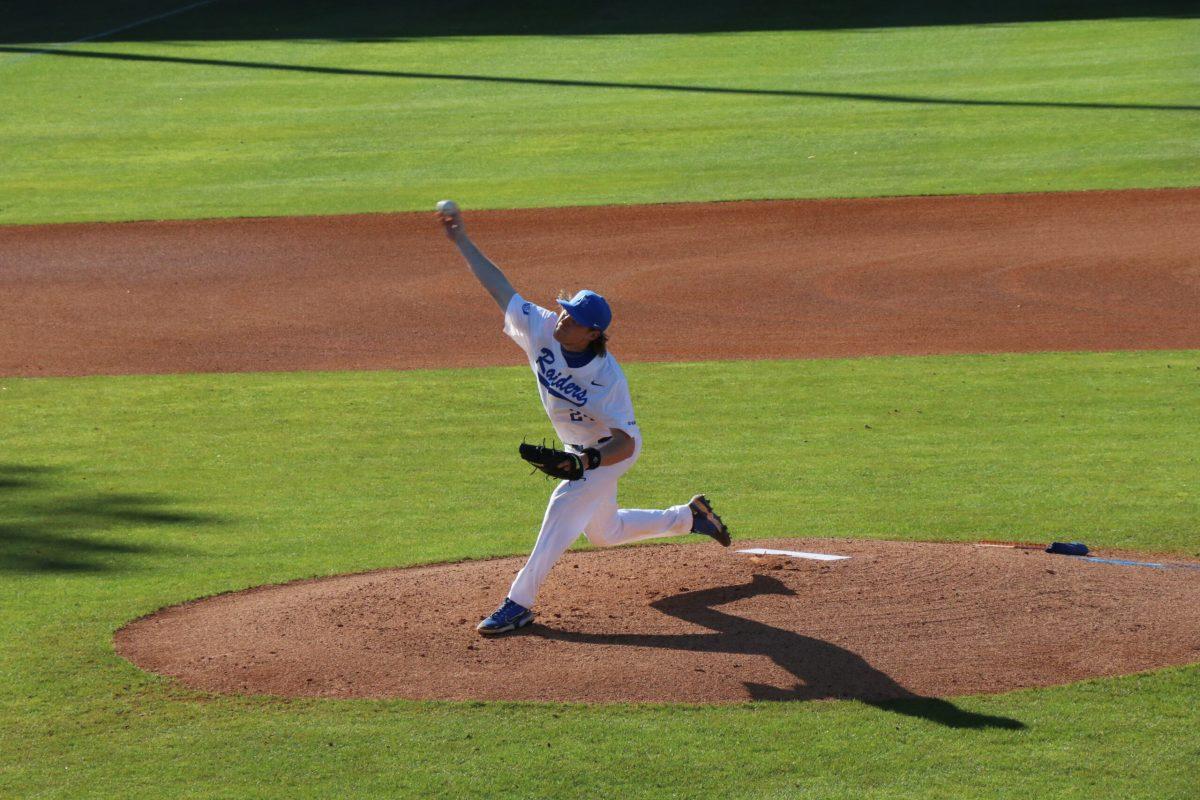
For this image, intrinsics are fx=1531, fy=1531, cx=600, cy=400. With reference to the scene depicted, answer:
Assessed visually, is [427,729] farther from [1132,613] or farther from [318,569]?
[1132,613]

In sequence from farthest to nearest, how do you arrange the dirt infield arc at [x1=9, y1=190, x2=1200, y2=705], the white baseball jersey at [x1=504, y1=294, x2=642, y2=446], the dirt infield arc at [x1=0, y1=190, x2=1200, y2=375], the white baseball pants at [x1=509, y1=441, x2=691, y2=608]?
1. the dirt infield arc at [x1=0, y1=190, x2=1200, y2=375]
2. the white baseball pants at [x1=509, y1=441, x2=691, y2=608]
3. the white baseball jersey at [x1=504, y1=294, x2=642, y2=446]
4. the dirt infield arc at [x1=9, y1=190, x2=1200, y2=705]

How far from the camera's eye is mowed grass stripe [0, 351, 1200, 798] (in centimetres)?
605

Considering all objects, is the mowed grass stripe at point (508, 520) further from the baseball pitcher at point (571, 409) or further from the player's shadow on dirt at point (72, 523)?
the baseball pitcher at point (571, 409)

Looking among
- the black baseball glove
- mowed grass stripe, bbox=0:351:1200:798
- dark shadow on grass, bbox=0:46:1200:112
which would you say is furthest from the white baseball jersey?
dark shadow on grass, bbox=0:46:1200:112

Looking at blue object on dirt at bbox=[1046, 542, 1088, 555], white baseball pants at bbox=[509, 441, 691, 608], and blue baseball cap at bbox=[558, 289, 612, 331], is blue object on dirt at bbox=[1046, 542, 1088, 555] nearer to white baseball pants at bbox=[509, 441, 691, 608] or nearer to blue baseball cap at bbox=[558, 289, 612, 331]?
white baseball pants at bbox=[509, 441, 691, 608]

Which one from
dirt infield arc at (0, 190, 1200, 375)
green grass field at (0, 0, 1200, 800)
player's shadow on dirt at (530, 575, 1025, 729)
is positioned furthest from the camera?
dirt infield arc at (0, 190, 1200, 375)

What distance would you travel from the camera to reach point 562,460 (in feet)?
22.5

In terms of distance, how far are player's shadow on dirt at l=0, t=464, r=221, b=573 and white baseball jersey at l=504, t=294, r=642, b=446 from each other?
3150mm

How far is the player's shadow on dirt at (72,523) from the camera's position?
9.20 metres

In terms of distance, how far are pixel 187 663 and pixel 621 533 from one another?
89.8 inches

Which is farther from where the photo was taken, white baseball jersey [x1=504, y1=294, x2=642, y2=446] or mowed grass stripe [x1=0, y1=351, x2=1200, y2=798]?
white baseball jersey [x1=504, y1=294, x2=642, y2=446]

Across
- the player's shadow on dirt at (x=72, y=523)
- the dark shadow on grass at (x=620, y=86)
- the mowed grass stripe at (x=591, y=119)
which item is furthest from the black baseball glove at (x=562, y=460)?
the dark shadow on grass at (x=620, y=86)

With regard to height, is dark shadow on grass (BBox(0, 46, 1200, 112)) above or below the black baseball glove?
above

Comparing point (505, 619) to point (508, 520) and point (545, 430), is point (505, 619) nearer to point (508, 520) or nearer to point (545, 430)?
point (508, 520)
